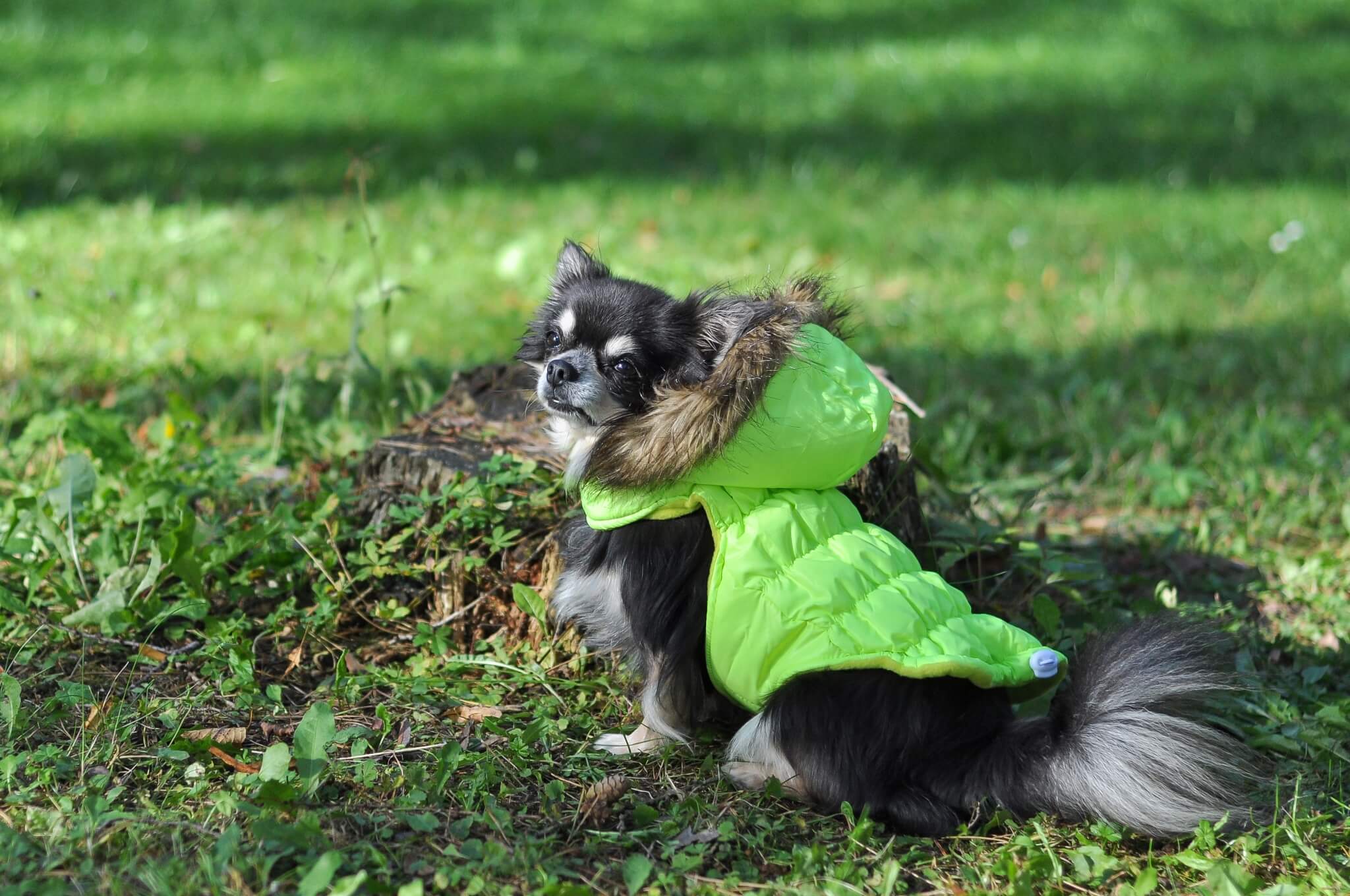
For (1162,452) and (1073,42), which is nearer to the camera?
(1162,452)

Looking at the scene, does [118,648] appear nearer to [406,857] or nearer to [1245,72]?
[406,857]

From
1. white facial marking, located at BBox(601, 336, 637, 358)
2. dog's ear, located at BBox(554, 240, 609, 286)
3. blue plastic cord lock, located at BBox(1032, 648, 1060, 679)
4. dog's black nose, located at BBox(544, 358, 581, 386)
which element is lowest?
blue plastic cord lock, located at BBox(1032, 648, 1060, 679)

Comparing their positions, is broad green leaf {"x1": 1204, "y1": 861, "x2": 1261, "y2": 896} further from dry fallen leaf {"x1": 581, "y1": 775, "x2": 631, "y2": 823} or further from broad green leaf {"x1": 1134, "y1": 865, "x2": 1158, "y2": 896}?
dry fallen leaf {"x1": 581, "y1": 775, "x2": 631, "y2": 823}

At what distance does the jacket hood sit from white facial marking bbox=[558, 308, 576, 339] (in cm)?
28

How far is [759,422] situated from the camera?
3035 millimetres

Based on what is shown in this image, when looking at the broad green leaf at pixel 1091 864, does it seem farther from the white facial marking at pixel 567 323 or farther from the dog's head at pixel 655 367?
the white facial marking at pixel 567 323

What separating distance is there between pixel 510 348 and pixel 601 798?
3.65 m

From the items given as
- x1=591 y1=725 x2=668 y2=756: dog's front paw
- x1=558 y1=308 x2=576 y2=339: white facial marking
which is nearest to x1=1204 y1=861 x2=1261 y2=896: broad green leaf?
x1=591 y1=725 x2=668 y2=756: dog's front paw

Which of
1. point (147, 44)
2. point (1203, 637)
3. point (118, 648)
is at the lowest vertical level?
point (118, 648)

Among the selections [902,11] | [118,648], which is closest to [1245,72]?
[902,11]

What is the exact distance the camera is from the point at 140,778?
298cm

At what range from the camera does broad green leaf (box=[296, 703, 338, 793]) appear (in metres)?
2.86

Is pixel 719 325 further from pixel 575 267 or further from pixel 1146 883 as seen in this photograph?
pixel 1146 883

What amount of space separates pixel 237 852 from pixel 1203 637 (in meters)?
2.30
